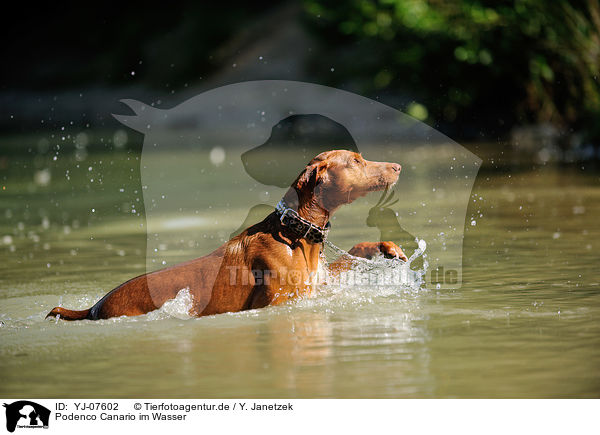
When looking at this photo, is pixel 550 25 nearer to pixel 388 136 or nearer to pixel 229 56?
pixel 388 136

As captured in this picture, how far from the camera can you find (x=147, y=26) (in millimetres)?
45156

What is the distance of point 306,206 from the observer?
6598 millimetres

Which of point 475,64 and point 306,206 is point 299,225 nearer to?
point 306,206

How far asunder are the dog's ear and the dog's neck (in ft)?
0.20

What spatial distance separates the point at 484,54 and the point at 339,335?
15.2 metres

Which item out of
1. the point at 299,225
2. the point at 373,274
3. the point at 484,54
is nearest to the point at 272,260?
the point at 299,225

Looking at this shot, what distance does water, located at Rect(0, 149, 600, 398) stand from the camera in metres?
5.12

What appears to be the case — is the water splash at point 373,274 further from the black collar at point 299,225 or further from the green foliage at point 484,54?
the green foliage at point 484,54
